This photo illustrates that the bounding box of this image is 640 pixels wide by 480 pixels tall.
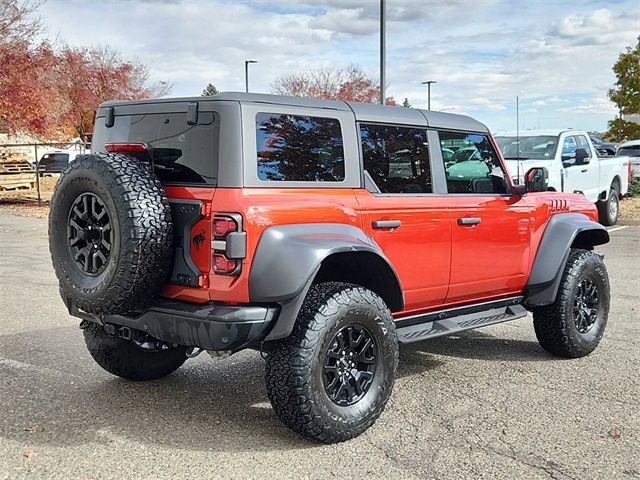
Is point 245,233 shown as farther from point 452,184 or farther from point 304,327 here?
point 452,184

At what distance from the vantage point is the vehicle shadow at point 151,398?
155 inches

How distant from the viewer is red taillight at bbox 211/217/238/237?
11.8ft

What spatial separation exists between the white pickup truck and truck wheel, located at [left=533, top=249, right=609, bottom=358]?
5351 millimetres

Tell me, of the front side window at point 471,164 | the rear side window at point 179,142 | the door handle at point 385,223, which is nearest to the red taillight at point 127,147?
the rear side window at point 179,142

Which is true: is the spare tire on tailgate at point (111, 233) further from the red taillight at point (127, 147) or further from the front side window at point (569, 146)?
the front side window at point (569, 146)

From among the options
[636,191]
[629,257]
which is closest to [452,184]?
[629,257]

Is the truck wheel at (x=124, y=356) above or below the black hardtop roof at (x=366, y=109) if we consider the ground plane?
below

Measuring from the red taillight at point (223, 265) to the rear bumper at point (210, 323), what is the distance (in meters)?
0.19

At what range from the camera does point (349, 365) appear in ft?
13.3

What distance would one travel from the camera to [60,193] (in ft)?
13.1

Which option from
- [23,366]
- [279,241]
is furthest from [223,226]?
[23,366]

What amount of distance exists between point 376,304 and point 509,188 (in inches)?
71.0

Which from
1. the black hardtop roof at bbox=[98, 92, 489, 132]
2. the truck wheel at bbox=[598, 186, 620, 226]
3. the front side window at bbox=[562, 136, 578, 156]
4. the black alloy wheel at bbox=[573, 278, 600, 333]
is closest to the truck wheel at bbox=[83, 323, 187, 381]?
the black hardtop roof at bbox=[98, 92, 489, 132]

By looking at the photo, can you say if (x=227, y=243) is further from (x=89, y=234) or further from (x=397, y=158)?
(x=397, y=158)
